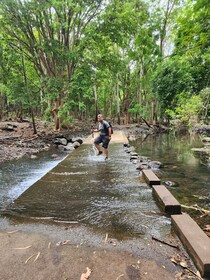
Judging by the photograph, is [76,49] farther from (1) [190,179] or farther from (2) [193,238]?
(2) [193,238]

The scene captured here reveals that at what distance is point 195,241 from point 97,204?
1.77 metres

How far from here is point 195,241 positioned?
242 centimetres

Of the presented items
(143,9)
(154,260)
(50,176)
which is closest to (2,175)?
(50,176)

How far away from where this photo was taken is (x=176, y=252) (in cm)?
246

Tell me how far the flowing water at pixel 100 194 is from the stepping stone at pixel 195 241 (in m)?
0.22

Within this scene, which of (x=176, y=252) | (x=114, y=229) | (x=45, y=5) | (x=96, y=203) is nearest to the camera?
(x=176, y=252)

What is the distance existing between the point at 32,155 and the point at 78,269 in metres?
8.29

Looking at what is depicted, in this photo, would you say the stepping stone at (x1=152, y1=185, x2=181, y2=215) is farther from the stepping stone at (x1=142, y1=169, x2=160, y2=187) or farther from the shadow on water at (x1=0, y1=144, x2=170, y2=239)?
the stepping stone at (x1=142, y1=169, x2=160, y2=187)

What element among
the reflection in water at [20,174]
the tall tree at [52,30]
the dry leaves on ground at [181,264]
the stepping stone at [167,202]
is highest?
the tall tree at [52,30]

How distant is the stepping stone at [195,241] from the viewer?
83.2 inches

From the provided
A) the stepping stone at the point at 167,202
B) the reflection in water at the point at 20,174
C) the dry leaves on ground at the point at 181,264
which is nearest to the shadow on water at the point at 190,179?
the stepping stone at the point at 167,202

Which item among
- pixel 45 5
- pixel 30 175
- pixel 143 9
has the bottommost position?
pixel 30 175

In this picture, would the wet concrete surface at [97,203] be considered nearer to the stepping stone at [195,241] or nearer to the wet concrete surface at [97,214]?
the wet concrete surface at [97,214]

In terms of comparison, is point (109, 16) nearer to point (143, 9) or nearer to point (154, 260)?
point (143, 9)
